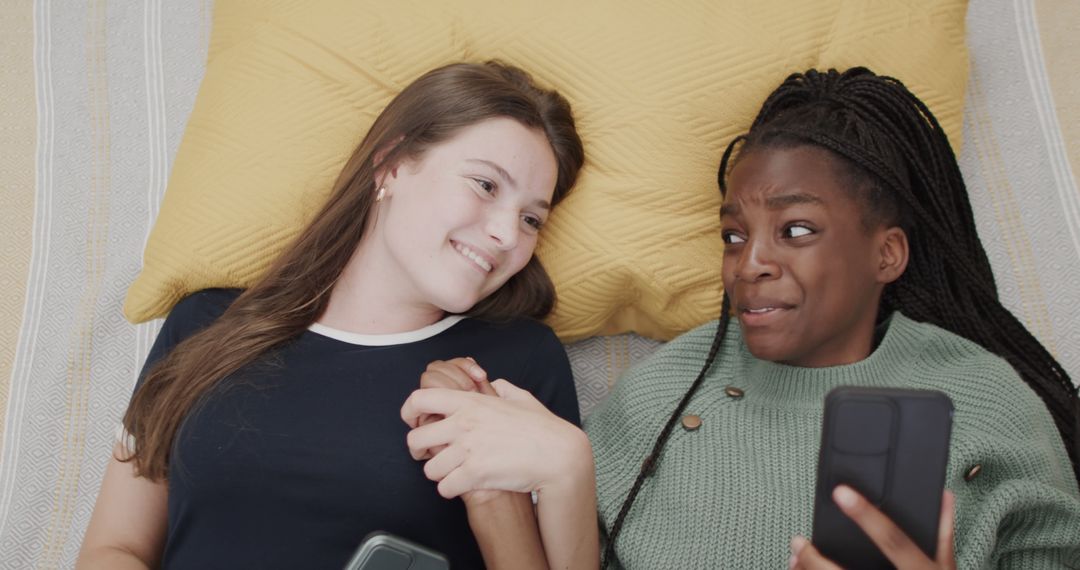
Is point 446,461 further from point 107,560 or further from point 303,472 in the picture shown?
point 107,560

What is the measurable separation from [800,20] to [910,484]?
0.86 meters

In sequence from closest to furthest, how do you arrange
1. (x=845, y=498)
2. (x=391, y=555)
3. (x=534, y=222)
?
(x=845, y=498), (x=391, y=555), (x=534, y=222)

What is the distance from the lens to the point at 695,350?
4.40 ft

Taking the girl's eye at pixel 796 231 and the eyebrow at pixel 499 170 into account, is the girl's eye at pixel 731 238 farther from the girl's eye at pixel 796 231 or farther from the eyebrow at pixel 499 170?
the eyebrow at pixel 499 170

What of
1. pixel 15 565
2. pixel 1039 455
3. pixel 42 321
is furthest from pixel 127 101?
pixel 1039 455

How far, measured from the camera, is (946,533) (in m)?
0.88

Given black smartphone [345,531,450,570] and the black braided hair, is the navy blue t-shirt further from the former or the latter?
the black braided hair

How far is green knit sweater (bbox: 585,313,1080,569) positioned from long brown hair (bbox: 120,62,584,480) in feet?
0.99

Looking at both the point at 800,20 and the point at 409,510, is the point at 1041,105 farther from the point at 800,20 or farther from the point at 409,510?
the point at 409,510

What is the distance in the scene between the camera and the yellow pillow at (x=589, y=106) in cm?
139

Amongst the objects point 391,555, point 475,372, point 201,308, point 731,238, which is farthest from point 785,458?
point 201,308

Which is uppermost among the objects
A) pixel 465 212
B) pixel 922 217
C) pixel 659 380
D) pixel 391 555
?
pixel 922 217

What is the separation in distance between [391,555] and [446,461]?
13 centimetres

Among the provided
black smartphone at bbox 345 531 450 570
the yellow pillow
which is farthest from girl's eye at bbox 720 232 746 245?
black smartphone at bbox 345 531 450 570
